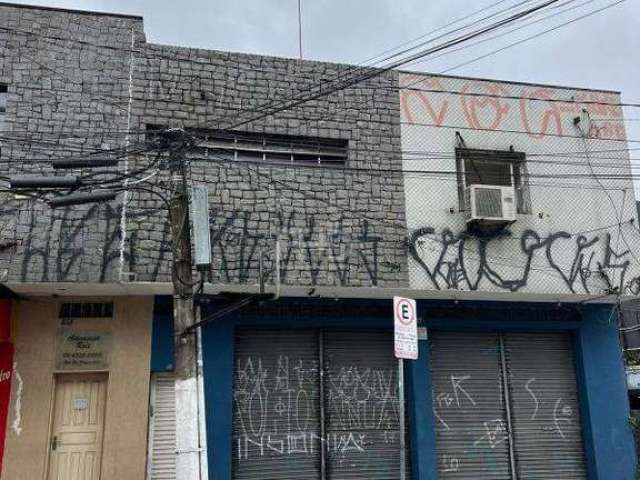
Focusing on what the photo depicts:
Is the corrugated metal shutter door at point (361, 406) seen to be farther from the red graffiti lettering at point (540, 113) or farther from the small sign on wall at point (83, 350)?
the red graffiti lettering at point (540, 113)

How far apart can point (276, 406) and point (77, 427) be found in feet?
10.4

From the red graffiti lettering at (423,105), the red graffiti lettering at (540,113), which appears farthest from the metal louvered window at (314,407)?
the red graffiti lettering at (540,113)

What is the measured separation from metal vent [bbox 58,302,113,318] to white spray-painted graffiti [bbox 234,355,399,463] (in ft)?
7.66

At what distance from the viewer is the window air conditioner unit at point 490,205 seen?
11.1m

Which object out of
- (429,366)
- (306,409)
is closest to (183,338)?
(306,409)

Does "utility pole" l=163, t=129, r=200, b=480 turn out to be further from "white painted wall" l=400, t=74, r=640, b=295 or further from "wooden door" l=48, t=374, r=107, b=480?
"white painted wall" l=400, t=74, r=640, b=295

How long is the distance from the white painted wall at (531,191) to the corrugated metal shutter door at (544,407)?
1.44 m

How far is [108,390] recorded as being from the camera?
1009 cm

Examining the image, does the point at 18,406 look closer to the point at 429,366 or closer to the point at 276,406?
the point at 276,406

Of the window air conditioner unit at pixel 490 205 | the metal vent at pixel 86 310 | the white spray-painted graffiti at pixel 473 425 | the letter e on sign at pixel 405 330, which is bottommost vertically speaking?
the white spray-painted graffiti at pixel 473 425

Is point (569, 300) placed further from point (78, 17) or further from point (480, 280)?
point (78, 17)

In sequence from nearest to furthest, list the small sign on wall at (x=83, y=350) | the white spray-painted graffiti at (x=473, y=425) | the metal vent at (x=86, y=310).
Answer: the small sign on wall at (x=83, y=350) → the metal vent at (x=86, y=310) → the white spray-painted graffiti at (x=473, y=425)

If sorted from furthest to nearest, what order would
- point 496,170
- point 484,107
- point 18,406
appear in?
1. point 484,107
2. point 496,170
3. point 18,406

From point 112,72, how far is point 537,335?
9.07 meters
